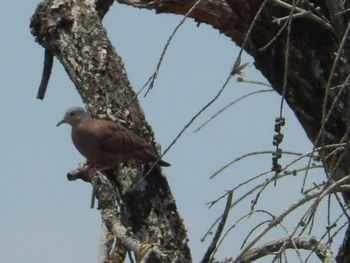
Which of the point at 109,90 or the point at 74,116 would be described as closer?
the point at 109,90

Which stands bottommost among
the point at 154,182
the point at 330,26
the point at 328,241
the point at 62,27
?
the point at 328,241

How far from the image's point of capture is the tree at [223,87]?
3.77 metres

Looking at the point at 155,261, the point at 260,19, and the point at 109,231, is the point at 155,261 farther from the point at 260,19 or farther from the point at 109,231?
the point at 260,19

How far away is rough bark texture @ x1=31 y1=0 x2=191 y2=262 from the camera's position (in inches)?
188

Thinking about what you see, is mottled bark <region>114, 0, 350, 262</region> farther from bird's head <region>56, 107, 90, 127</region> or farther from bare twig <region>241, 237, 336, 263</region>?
bird's head <region>56, 107, 90, 127</region>

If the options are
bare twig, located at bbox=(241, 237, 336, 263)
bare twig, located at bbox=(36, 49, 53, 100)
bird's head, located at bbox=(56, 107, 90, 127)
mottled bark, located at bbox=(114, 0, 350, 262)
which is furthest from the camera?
bird's head, located at bbox=(56, 107, 90, 127)

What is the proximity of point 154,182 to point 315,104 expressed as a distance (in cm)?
115

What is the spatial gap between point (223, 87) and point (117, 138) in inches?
116

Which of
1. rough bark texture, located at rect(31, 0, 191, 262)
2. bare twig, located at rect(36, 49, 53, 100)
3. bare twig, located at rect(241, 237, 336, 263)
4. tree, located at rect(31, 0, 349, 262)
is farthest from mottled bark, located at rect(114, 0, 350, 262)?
bare twig, located at rect(36, 49, 53, 100)

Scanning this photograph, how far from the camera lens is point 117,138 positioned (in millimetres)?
5910

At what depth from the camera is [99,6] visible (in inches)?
223

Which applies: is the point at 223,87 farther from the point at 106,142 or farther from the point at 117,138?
the point at 106,142

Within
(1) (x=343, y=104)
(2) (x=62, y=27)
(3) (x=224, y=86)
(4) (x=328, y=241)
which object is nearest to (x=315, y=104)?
(1) (x=343, y=104)

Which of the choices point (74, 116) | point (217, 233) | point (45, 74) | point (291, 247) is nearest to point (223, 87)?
point (217, 233)
